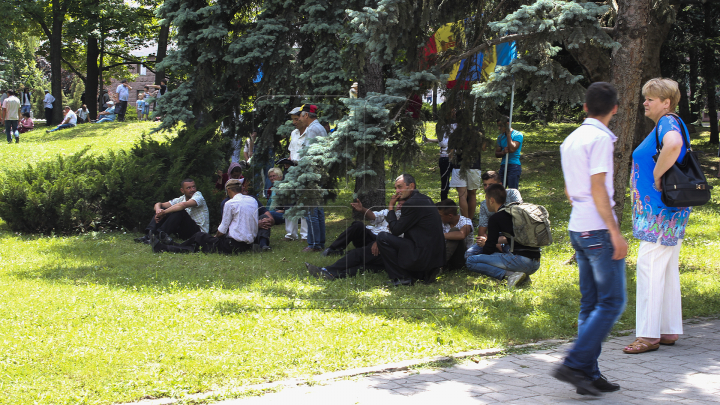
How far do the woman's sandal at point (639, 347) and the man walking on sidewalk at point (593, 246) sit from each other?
1.12 m

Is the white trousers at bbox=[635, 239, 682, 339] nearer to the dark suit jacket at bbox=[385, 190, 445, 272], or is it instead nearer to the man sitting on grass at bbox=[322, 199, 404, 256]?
the dark suit jacket at bbox=[385, 190, 445, 272]

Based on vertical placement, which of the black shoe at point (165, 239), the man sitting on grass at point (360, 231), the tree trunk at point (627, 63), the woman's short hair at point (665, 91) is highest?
the tree trunk at point (627, 63)

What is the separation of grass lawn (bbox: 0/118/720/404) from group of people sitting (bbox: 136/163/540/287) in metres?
0.23

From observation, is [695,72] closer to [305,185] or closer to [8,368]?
[305,185]

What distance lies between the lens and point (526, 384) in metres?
4.66

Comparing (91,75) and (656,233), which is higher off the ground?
(91,75)

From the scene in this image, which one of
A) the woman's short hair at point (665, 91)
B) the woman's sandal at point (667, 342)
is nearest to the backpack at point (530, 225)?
the woman's sandal at point (667, 342)

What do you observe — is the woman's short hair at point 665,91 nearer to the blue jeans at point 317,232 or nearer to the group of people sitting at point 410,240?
the group of people sitting at point 410,240

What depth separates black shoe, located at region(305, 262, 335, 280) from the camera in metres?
8.24

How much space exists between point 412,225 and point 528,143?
16091mm

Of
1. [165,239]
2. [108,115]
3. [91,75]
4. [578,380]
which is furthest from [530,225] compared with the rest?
[91,75]

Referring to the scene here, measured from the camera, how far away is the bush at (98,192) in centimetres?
1174

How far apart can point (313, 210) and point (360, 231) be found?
0.75 metres

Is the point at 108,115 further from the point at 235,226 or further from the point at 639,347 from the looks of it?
the point at 639,347
